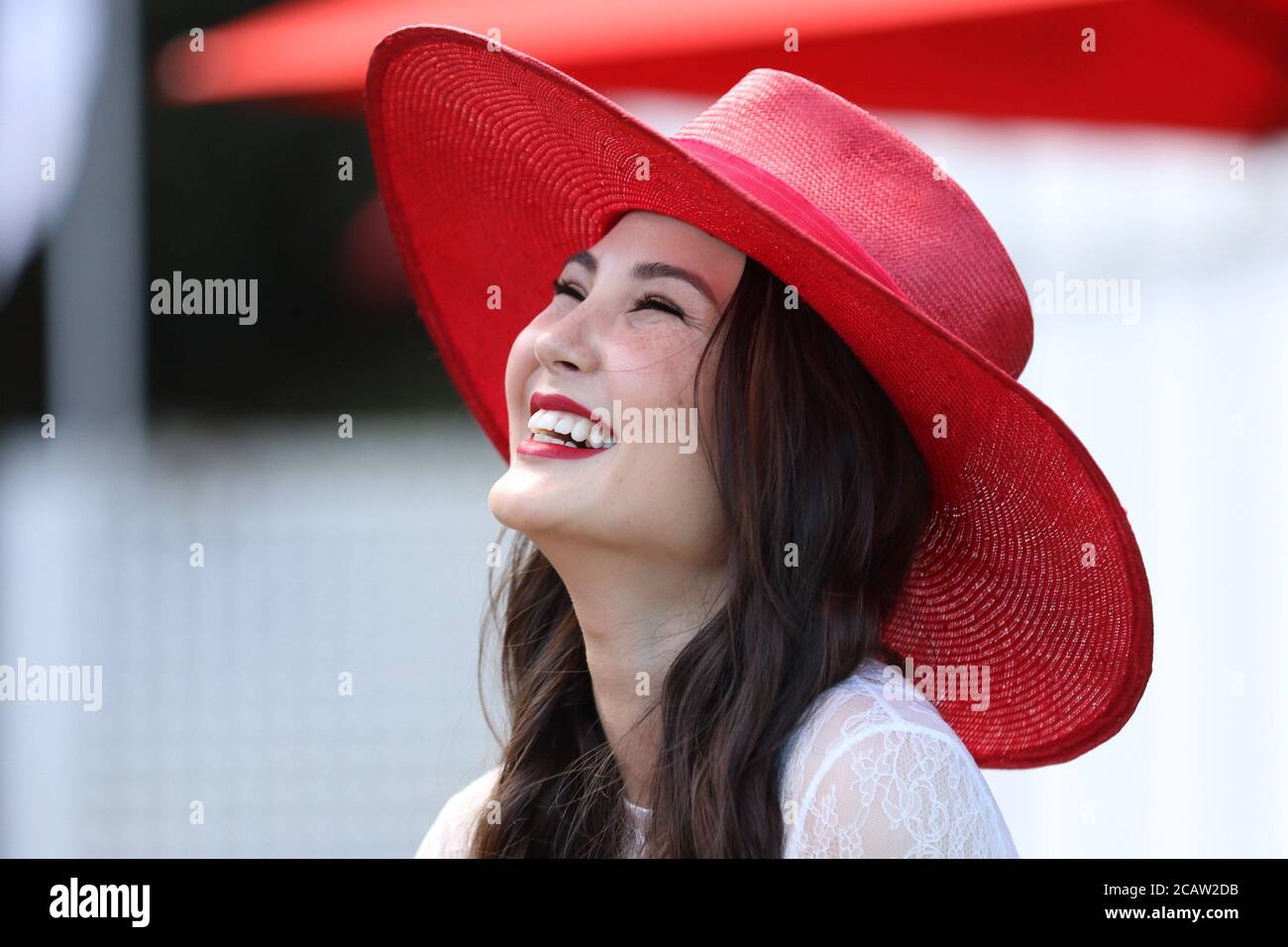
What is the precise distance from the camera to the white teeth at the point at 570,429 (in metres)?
1.57

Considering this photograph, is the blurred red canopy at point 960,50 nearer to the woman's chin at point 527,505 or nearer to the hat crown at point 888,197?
the hat crown at point 888,197

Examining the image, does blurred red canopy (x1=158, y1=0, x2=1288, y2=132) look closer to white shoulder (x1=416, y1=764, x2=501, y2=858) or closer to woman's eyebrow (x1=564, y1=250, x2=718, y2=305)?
woman's eyebrow (x1=564, y1=250, x2=718, y2=305)

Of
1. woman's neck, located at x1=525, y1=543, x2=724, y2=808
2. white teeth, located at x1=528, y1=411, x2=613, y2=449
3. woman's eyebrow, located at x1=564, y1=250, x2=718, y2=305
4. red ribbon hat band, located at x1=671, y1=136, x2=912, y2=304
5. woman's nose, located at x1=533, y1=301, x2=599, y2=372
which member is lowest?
woman's neck, located at x1=525, y1=543, x2=724, y2=808

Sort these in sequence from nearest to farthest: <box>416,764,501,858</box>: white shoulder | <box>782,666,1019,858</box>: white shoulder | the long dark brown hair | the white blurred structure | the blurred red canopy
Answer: <box>782,666,1019,858</box>: white shoulder, the long dark brown hair, <box>416,764,501,858</box>: white shoulder, the blurred red canopy, the white blurred structure

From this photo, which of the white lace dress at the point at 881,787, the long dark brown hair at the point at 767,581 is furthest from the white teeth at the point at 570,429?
the white lace dress at the point at 881,787

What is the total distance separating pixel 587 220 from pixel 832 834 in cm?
87

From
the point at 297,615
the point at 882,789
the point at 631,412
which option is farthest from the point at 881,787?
the point at 297,615

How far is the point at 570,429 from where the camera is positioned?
62.0 inches

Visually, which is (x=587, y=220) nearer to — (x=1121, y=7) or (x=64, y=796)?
(x=1121, y=7)

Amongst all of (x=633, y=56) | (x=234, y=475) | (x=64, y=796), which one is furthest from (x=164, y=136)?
(x=633, y=56)

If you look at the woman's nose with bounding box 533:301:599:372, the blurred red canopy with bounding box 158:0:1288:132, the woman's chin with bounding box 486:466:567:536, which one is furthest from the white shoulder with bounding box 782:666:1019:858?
the blurred red canopy with bounding box 158:0:1288:132

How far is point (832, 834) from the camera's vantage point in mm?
1431

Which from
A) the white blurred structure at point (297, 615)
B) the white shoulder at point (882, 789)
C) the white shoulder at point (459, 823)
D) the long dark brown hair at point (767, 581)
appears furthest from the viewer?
the white blurred structure at point (297, 615)

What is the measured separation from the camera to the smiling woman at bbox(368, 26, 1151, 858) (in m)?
1.49
